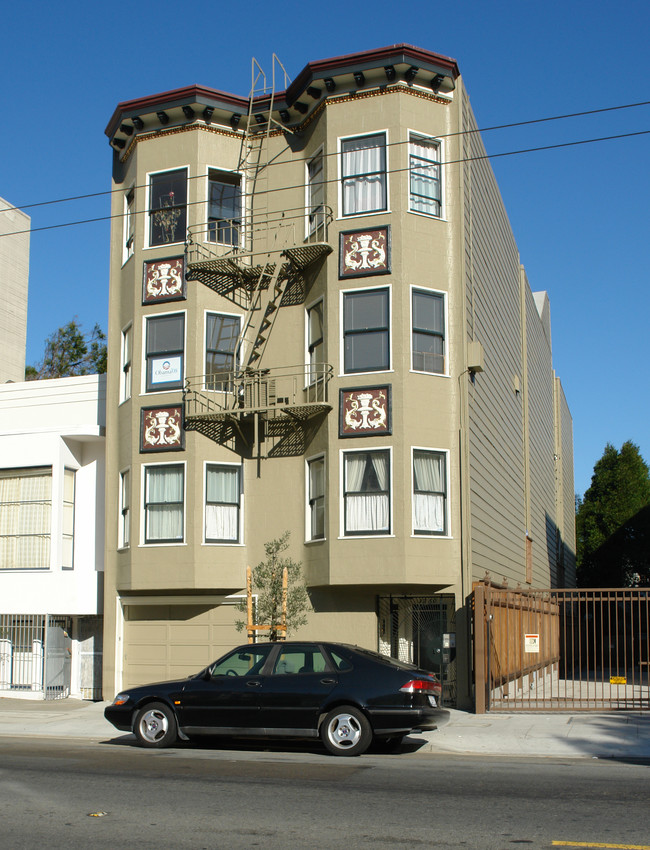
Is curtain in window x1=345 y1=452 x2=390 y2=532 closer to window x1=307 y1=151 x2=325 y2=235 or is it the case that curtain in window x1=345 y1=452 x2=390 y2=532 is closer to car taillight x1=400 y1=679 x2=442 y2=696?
window x1=307 y1=151 x2=325 y2=235

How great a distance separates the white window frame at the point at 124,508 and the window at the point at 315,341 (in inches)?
186

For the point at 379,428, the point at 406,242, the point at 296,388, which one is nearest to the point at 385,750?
the point at 379,428

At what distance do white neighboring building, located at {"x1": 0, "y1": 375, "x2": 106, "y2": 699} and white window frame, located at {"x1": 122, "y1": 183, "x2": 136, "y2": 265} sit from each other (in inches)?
123

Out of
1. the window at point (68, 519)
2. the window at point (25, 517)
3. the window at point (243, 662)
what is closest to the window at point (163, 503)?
the window at point (68, 519)

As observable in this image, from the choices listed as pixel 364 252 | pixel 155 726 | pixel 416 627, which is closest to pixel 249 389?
pixel 364 252

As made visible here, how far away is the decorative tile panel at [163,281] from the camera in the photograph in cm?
2136

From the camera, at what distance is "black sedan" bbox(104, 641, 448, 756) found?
1265 cm

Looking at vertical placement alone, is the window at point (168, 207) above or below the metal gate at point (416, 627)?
above

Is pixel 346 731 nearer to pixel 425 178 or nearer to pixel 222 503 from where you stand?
pixel 222 503

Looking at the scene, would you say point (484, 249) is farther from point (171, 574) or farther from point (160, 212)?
point (171, 574)

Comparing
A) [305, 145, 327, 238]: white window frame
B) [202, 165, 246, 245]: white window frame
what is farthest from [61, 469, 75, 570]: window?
[305, 145, 327, 238]: white window frame

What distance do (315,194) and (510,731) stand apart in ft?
39.6

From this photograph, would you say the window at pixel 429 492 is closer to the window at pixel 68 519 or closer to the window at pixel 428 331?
the window at pixel 428 331

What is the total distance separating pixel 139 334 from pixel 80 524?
16.5ft
